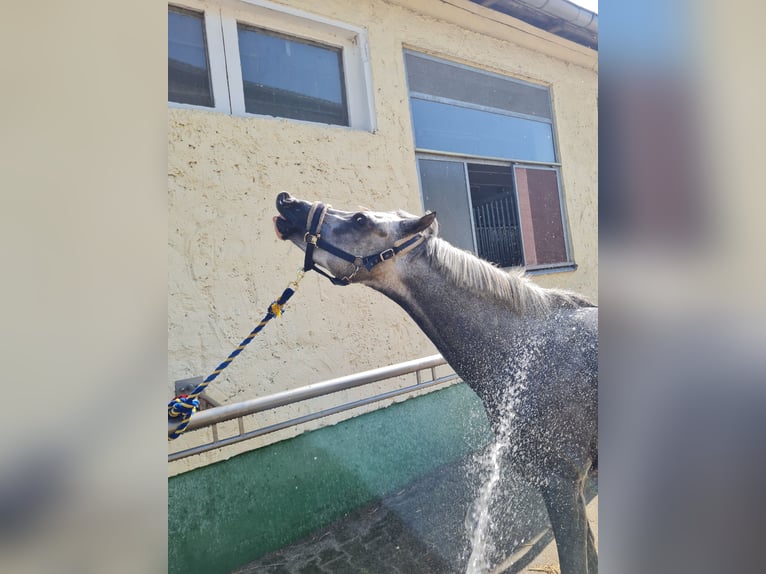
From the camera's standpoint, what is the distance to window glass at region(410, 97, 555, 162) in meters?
2.28

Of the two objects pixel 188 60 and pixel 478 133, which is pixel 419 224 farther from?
pixel 478 133

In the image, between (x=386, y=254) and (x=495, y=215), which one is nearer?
(x=386, y=254)

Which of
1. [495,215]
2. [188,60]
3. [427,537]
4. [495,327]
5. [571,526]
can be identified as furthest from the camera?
[495,215]

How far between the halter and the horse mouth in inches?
2.1

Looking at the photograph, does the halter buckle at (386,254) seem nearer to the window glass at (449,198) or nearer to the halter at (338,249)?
the halter at (338,249)

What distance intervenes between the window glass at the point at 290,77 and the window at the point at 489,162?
1.57 feet

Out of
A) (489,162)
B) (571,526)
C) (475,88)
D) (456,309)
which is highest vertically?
(475,88)

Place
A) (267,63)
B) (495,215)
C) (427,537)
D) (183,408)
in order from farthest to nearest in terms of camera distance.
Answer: (495,215), (427,537), (267,63), (183,408)

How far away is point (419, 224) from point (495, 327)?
44cm

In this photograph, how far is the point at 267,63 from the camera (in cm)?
174

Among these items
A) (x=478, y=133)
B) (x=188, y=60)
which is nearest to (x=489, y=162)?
(x=478, y=133)
